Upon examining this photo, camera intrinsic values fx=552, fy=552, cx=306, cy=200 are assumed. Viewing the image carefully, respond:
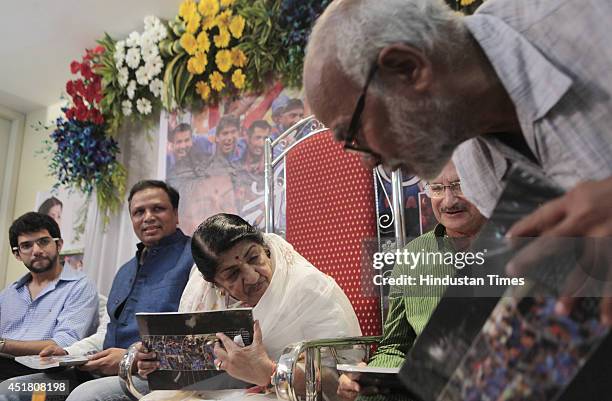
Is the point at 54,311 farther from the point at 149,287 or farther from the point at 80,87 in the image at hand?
the point at 80,87

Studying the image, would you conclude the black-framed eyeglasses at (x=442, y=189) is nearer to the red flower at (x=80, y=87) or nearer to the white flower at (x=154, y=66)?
the white flower at (x=154, y=66)

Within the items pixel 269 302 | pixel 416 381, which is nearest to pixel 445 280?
pixel 416 381

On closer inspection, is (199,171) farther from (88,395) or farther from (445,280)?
(445,280)

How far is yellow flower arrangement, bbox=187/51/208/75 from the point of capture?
269 cm

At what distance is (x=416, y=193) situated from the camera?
2.00 m

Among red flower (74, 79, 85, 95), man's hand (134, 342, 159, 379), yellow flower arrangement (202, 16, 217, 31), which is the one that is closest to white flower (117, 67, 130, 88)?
red flower (74, 79, 85, 95)

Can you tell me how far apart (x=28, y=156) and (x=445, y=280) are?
3937mm

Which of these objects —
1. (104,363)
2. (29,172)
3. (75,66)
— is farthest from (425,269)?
(29,172)

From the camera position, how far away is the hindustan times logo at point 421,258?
505 mm

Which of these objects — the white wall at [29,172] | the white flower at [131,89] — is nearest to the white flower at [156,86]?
the white flower at [131,89]

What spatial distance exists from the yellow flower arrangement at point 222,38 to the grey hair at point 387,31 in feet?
7.04

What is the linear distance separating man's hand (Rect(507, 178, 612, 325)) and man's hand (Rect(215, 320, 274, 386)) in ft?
2.95

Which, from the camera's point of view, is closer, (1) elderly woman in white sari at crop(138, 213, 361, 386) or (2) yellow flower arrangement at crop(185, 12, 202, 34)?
(1) elderly woman in white sari at crop(138, 213, 361, 386)

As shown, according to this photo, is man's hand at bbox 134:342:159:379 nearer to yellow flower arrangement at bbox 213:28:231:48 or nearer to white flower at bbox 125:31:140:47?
yellow flower arrangement at bbox 213:28:231:48
